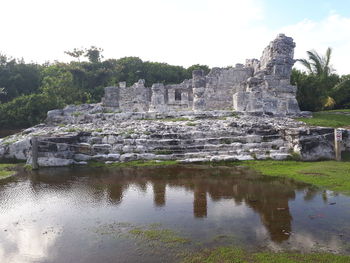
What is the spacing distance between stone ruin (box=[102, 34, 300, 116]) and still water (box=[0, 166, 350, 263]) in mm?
8751

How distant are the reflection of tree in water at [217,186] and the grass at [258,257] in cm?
64

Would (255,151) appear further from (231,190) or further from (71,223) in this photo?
(71,223)

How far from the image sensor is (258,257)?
179 inches

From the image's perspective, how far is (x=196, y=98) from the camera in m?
19.3

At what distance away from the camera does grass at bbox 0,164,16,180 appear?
11326 millimetres

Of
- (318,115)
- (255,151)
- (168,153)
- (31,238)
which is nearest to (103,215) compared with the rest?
(31,238)

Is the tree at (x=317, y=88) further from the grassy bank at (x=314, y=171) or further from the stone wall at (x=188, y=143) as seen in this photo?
the grassy bank at (x=314, y=171)

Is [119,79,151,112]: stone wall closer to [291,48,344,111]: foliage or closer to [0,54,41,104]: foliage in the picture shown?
[291,48,344,111]: foliage

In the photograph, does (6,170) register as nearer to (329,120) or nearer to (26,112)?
(26,112)

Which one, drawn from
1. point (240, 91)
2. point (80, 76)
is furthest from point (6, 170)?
point (80, 76)

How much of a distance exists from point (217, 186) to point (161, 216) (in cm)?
282

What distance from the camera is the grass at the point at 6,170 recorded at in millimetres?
11326

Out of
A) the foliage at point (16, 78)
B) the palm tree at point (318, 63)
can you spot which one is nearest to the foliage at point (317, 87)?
the palm tree at point (318, 63)

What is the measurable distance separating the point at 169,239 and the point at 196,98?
14.6 metres
